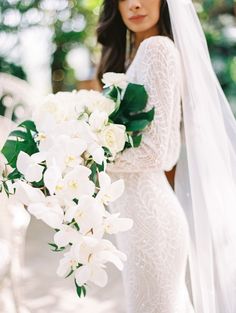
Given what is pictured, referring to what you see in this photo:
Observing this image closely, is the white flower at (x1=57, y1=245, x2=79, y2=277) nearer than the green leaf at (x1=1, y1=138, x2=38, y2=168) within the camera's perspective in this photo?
Yes

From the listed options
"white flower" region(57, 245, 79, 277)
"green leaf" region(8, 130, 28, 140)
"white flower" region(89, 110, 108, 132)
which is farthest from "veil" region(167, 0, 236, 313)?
"white flower" region(57, 245, 79, 277)

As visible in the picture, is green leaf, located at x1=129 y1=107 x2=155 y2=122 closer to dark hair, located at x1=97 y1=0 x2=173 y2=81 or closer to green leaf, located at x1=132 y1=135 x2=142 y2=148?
green leaf, located at x1=132 y1=135 x2=142 y2=148

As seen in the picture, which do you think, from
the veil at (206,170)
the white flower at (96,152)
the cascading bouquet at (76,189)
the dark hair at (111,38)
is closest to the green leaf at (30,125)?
the cascading bouquet at (76,189)

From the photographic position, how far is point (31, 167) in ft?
3.39

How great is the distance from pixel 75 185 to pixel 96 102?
38 centimetres

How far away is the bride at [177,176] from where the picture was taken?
1.41m

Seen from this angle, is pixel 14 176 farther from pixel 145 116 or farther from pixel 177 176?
pixel 177 176

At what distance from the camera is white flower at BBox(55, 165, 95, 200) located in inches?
39.2

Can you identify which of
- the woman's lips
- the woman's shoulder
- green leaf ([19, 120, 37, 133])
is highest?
the woman's lips

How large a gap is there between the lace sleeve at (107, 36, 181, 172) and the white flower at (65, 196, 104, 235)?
1.36 feet

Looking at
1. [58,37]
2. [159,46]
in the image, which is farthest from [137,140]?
[58,37]

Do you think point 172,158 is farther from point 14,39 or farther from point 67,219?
point 14,39

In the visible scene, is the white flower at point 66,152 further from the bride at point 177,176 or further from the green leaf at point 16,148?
the bride at point 177,176

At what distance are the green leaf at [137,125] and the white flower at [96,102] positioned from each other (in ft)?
0.22
